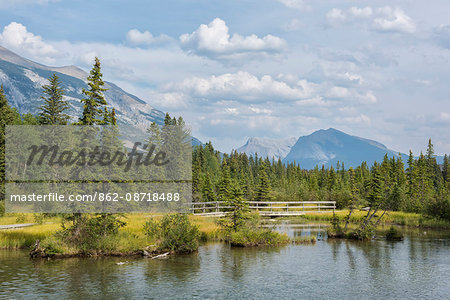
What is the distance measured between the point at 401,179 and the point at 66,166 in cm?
7091

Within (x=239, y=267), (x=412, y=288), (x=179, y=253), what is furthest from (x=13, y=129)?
(x=412, y=288)

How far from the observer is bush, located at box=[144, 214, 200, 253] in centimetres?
2997

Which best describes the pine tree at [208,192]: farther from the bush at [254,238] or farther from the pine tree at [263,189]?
the bush at [254,238]

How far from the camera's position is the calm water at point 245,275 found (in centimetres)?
1991

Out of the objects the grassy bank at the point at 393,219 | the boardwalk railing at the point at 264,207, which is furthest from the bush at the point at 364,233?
the grassy bank at the point at 393,219

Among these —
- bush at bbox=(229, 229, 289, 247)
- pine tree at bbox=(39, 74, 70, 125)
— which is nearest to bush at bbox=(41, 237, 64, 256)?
bush at bbox=(229, 229, 289, 247)

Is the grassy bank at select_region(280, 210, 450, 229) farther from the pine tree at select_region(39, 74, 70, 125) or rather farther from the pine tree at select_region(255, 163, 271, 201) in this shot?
the pine tree at select_region(39, 74, 70, 125)

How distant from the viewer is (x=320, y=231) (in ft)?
144

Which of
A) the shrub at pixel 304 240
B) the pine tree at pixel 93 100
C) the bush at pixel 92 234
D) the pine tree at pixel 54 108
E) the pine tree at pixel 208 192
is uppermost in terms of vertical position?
the pine tree at pixel 54 108

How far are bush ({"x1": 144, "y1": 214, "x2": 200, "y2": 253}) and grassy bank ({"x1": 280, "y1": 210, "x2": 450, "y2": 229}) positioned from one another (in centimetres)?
2330

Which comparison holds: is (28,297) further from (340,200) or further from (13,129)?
(13,129)

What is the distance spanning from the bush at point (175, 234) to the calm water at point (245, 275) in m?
1.16

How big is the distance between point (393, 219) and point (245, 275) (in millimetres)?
36299

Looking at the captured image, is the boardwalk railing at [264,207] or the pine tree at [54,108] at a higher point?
the pine tree at [54,108]
